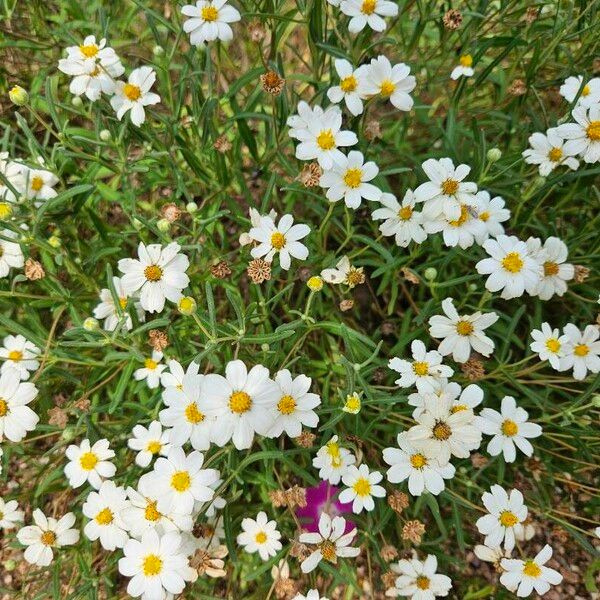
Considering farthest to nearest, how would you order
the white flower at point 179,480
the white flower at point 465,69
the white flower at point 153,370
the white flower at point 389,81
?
the white flower at point 465,69
the white flower at point 153,370
the white flower at point 389,81
the white flower at point 179,480

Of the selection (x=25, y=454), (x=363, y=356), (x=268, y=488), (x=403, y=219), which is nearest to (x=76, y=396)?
(x=25, y=454)

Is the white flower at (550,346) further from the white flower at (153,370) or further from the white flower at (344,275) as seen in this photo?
the white flower at (153,370)

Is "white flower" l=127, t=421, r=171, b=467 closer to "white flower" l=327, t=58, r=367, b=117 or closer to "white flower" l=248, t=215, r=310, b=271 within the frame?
"white flower" l=248, t=215, r=310, b=271

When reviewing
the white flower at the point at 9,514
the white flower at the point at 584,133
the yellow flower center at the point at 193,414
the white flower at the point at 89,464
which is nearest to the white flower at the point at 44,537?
the white flower at the point at 9,514

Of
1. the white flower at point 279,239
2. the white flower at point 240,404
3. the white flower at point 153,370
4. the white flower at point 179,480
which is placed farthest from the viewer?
the white flower at point 153,370

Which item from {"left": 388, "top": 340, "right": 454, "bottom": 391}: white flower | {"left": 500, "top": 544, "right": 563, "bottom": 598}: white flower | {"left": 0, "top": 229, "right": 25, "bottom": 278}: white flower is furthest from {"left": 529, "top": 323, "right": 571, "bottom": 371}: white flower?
{"left": 0, "top": 229, "right": 25, "bottom": 278}: white flower

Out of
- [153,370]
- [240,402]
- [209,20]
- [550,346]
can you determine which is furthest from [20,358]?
[550,346]

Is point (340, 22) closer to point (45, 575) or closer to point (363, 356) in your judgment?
point (363, 356)
